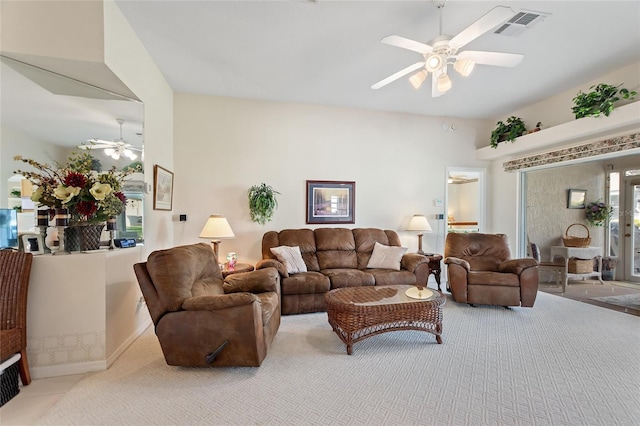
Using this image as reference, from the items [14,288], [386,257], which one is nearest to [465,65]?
[386,257]

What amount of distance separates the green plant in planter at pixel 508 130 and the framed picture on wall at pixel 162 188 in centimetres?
532

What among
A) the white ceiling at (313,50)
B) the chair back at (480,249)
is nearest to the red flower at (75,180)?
the white ceiling at (313,50)

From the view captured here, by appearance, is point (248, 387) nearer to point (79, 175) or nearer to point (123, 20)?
point (79, 175)

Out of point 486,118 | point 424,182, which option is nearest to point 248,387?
point 424,182

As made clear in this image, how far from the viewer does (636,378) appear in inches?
81.7

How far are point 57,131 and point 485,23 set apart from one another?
353cm

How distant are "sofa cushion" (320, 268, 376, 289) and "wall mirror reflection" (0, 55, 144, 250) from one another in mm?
2249

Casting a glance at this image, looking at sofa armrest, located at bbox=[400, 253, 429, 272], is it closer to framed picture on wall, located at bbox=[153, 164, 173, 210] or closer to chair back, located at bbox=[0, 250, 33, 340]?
framed picture on wall, located at bbox=[153, 164, 173, 210]

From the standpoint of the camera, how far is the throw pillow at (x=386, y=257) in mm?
4047

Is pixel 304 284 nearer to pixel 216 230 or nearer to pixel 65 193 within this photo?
pixel 216 230

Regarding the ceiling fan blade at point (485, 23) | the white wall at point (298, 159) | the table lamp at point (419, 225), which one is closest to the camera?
the ceiling fan blade at point (485, 23)

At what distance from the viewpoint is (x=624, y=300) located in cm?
407

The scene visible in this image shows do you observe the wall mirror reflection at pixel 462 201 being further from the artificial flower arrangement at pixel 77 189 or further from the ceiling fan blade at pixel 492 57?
the artificial flower arrangement at pixel 77 189

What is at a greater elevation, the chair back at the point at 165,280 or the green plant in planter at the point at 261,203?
the green plant in planter at the point at 261,203
